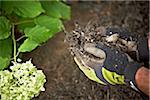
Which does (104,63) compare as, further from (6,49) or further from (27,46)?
(6,49)

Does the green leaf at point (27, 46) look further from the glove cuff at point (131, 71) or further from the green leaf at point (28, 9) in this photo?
the glove cuff at point (131, 71)

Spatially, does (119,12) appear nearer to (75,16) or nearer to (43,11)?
(75,16)

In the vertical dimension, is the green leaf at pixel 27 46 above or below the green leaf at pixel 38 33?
below

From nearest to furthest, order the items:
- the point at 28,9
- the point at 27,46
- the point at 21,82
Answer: the point at 21,82
the point at 27,46
the point at 28,9

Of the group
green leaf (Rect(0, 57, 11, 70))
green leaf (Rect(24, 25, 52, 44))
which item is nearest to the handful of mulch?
green leaf (Rect(24, 25, 52, 44))

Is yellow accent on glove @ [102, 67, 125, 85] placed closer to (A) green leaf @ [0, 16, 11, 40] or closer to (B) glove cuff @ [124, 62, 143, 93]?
(B) glove cuff @ [124, 62, 143, 93]

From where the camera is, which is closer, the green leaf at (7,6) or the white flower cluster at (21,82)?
the white flower cluster at (21,82)

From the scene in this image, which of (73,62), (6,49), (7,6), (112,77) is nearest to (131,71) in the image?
(112,77)

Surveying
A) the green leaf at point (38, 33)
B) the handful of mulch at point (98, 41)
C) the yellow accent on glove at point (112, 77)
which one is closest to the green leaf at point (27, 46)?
the green leaf at point (38, 33)
